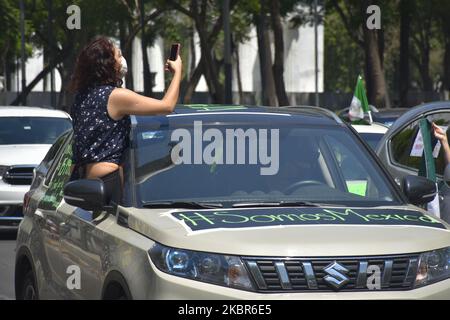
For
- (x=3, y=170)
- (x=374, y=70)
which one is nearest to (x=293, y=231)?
(x=3, y=170)

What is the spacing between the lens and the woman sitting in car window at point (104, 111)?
6797mm

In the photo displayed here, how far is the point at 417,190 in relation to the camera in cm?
689

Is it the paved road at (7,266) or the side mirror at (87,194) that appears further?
the paved road at (7,266)

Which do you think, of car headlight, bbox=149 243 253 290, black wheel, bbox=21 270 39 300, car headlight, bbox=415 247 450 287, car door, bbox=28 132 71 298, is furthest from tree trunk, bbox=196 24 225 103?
car headlight, bbox=149 243 253 290

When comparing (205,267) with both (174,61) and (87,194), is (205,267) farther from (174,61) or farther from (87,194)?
(174,61)

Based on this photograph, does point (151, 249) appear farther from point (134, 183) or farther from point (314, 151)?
point (314, 151)

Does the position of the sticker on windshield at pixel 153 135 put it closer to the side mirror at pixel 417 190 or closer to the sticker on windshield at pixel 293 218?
the sticker on windshield at pixel 293 218

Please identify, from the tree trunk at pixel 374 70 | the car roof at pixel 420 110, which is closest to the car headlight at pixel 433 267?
the car roof at pixel 420 110

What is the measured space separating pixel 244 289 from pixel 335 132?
185 cm

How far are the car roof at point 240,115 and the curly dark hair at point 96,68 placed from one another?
1.01ft

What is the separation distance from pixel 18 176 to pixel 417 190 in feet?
31.9

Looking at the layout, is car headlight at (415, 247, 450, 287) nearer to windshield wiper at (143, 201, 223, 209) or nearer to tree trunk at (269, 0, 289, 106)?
windshield wiper at (143, 201, 223, 209)

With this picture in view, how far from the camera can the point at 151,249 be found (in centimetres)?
582

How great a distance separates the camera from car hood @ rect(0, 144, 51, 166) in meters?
16.1
